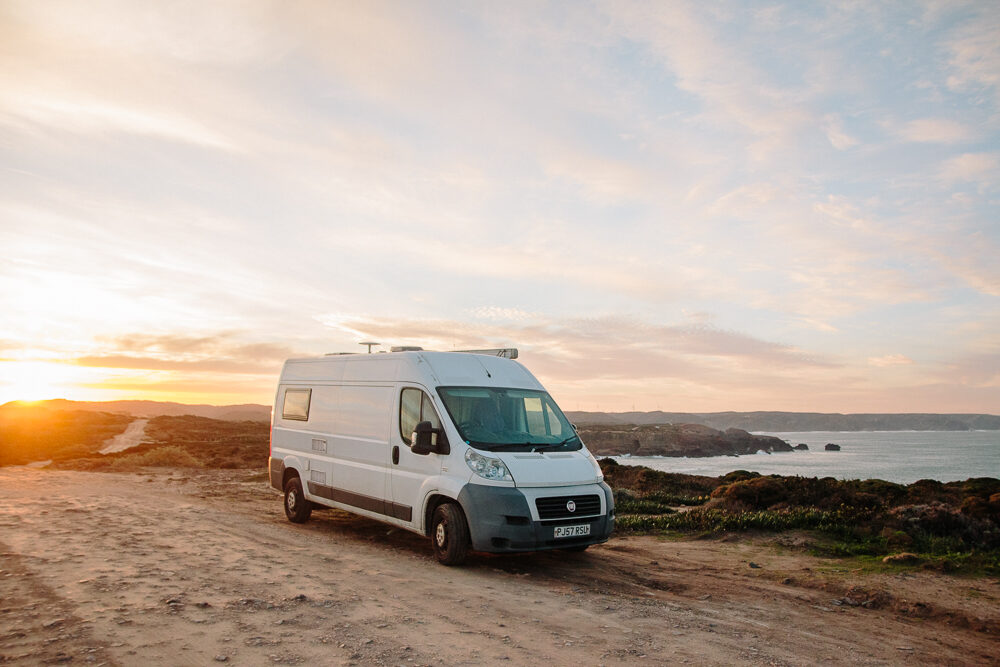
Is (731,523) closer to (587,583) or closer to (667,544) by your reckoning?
(667,544)

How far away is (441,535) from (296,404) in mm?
4997

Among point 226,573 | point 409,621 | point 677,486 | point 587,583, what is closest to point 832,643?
point 587,583

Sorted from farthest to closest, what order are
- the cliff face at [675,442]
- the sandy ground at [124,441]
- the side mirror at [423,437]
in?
1. the cliff face at [675,442]
2. the sandy ground at [124,441]
3. the side mirror at [423,437]

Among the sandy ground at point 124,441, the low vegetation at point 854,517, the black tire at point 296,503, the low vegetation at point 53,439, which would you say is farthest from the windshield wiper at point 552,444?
the sandy ground at point 124,441

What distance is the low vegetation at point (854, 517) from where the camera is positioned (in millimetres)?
9961

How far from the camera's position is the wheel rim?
8.17m

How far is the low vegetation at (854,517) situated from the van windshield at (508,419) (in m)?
4.26

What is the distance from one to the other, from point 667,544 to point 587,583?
3.73 meters

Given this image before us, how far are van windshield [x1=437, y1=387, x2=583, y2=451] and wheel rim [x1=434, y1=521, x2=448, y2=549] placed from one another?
115cm

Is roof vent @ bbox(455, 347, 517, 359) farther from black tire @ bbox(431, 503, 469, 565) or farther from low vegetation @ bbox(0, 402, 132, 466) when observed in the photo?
low vegetation @ bbox(0, 402, 132, 466)

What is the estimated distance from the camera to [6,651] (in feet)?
15.3

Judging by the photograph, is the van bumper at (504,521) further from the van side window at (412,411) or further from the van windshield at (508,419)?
the van side window at (412,411)

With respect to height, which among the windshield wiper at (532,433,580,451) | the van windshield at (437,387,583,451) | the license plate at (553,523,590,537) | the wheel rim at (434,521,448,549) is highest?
the van windshield at (437,387,583,451)

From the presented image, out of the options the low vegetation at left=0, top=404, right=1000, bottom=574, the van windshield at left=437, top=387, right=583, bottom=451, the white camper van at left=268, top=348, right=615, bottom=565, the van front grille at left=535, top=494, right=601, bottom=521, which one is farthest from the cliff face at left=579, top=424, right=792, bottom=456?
the van front grille at left=535, top=494, right=601, bottom=521
